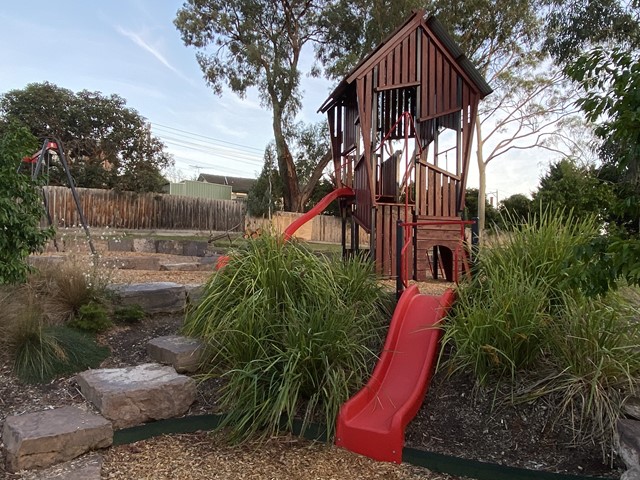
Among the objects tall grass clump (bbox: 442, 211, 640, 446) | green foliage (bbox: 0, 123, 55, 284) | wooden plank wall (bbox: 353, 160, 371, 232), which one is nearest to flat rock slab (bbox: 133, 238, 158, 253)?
wooden plank wall (bbox: 353, 160, 371, 232)

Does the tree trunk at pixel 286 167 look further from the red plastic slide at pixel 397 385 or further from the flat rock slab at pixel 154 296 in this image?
the red plastic slide at pixel 397 385

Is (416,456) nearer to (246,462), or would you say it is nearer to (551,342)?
(246,462)

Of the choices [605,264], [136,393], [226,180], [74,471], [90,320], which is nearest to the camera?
[605,264]

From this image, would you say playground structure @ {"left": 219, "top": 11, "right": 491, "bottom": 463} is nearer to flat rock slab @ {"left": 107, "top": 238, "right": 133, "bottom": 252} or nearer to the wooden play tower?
the wooden play tower

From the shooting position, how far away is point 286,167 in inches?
1000

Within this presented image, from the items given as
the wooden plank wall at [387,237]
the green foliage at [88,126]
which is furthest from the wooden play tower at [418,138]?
the green foliage at [88,126]

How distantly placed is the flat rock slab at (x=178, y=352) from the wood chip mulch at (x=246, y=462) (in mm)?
825

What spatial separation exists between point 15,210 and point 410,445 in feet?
11.0

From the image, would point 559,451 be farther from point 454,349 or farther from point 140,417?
point 140,417

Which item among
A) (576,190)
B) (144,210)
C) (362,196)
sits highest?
(576,190)

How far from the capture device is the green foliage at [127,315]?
5.01 metres

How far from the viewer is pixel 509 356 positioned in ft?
11.3

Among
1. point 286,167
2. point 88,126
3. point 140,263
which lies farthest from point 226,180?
point 140,263

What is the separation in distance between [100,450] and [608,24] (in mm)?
16250
